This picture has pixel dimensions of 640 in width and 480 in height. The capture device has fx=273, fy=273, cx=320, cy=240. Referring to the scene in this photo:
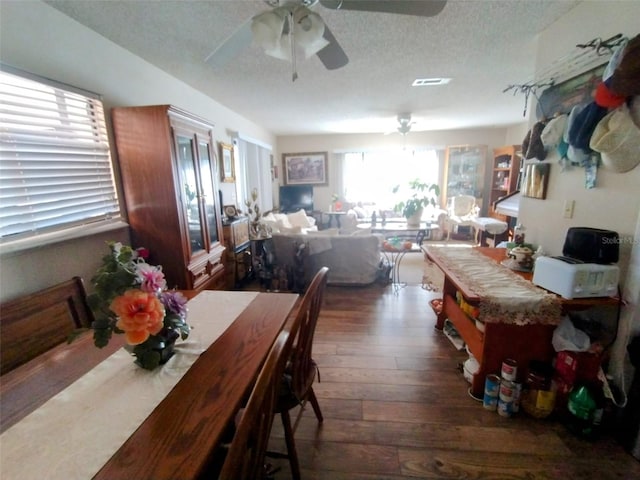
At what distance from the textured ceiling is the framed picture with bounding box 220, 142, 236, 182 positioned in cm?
56

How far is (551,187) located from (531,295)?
2.91ft

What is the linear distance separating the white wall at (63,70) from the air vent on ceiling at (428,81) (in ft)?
8.14

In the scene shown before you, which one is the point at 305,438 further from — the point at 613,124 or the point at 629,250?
the point at 613,124

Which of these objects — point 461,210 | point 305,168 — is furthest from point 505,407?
point 305,168

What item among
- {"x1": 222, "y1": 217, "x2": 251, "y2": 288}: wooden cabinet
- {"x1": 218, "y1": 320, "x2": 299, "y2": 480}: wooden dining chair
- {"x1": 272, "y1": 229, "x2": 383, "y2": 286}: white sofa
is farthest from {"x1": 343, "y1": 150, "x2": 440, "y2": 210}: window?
{"x1": 218, "y1": 320, "x2": 299, "y2": 480}: wooden dining chair

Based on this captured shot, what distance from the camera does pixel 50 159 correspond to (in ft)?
5.07

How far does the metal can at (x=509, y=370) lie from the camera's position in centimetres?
149

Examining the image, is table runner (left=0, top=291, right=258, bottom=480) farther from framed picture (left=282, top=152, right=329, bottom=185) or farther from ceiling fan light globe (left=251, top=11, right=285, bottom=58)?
framed picture (left=282, top=152, right=329, bottom=185)

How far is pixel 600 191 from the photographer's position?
1.46 meters

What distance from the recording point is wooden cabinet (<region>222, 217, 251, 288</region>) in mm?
3105

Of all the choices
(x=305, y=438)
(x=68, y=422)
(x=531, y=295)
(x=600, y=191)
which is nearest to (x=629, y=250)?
(x=600, y=191)

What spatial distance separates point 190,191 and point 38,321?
125 cm

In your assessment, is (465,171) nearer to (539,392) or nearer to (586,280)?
(586,280)

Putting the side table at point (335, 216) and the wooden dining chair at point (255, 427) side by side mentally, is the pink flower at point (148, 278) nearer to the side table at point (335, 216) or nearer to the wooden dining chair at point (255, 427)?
the wooden dining chair at point (255, 427)
